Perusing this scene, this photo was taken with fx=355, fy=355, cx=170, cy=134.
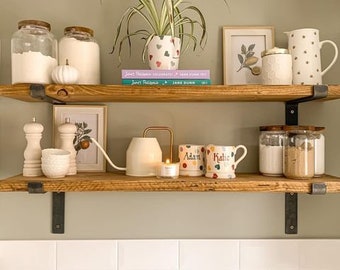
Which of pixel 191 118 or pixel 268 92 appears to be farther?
pixel 191 118

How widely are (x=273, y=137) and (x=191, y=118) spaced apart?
29 cm

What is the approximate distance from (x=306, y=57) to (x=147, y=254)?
844 mm

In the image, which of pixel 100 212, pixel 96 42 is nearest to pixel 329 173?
pixel 100 212

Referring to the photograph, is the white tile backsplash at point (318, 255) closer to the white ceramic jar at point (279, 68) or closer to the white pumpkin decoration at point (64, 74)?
the white ceramic jar at point (279, 68)

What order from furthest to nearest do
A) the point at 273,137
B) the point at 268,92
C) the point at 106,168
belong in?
1. the point at 106,168
2. the point at 273,137
3. the point at 268,92

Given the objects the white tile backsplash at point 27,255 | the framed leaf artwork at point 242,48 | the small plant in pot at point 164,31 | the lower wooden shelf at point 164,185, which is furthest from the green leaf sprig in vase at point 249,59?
the white tile backsplash at point 27,255

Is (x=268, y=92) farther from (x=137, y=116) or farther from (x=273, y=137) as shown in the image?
(x=137, y=116)

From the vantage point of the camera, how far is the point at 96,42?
1.19 m

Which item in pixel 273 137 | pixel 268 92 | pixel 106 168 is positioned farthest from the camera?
pixel 106 168

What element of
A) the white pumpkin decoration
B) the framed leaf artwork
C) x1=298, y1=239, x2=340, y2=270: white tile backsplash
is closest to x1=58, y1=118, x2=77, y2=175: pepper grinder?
the white pumpkin decoration

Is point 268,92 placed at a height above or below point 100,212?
above

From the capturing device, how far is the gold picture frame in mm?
1236

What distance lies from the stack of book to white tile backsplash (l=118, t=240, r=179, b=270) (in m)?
0.57

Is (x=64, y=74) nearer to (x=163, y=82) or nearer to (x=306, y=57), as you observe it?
(x=163, y=82)
